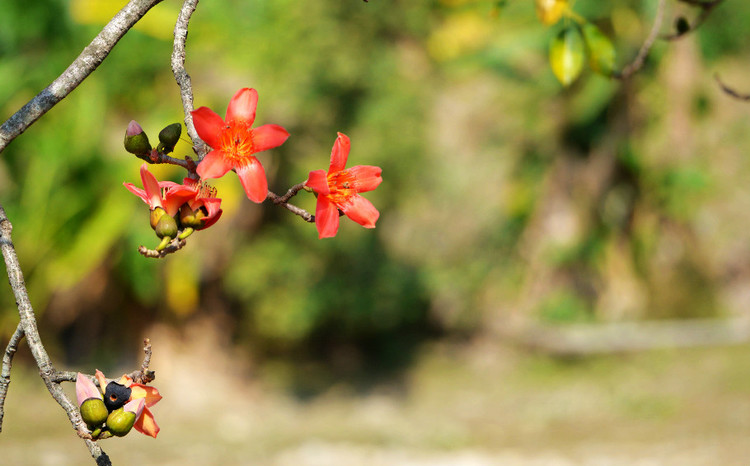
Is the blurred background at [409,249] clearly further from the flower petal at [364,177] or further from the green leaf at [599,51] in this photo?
the flower petal at [364,177]

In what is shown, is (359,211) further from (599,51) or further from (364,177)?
(599,51)

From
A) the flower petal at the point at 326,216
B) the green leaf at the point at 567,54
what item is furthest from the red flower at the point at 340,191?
the green leaf at the point at 567,54

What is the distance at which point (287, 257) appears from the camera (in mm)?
6195

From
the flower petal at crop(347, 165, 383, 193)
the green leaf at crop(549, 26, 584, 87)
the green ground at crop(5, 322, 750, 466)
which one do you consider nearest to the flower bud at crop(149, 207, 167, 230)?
→ the flower petal at crop(347, 165, 383, 193)

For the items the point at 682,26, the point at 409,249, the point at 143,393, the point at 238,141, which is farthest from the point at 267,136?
the point at 409,249

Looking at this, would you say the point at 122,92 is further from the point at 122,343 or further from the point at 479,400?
the point at 479,400

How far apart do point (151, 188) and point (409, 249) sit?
6753 millimetres

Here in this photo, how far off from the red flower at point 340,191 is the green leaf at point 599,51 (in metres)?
0.77

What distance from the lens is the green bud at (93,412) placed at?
0.91 m

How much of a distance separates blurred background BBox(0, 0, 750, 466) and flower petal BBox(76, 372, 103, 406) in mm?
4203

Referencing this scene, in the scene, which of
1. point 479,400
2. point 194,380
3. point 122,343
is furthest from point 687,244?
point 122,343

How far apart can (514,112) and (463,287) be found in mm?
1761

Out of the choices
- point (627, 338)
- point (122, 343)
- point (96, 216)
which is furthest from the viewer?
point (627, 338)

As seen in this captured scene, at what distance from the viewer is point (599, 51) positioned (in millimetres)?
1643
